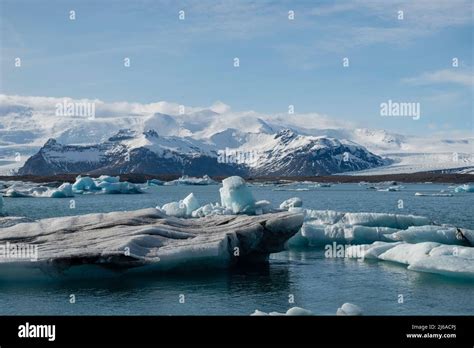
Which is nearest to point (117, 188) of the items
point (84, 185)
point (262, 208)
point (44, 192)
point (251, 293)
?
point (84, 185)

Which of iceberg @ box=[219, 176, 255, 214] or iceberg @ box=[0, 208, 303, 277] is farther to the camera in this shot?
iceberg @ box=[219, 176, 255, 214]

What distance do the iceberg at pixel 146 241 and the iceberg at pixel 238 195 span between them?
5626mm

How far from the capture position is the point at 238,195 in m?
27.8

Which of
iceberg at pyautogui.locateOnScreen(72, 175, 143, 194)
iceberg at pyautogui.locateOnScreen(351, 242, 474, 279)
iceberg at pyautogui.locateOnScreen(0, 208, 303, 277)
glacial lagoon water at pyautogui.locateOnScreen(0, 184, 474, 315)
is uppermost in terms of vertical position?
iceberg at pyautogui.locateOnScreen(72, 175, 143, 194)

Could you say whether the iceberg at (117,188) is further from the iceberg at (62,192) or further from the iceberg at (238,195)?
the iceberg at (238,195)

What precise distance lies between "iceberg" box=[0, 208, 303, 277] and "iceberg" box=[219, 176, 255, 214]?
5.63 m

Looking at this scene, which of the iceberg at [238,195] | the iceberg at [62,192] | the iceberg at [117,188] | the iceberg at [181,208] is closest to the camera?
the iceberg at [238,195]

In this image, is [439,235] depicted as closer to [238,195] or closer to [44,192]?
[238,195]

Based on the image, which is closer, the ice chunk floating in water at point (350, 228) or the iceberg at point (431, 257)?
the iceberg at point (431, 257)

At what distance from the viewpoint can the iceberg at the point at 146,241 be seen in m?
17.1

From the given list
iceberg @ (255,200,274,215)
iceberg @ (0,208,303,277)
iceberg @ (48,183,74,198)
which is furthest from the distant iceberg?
iceberg @ (0,208,303,277)

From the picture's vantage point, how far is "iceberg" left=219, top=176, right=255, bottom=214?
27.4 m

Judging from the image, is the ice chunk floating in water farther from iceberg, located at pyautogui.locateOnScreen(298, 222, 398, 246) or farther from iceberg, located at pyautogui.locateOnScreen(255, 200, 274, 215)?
iceberg, located at pyautogui.locateOnScreen(255, 200, 274, 215)

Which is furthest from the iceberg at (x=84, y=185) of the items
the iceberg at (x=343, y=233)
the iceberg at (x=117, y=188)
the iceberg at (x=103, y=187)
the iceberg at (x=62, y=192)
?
the iceberg at (x=343, y=233)
